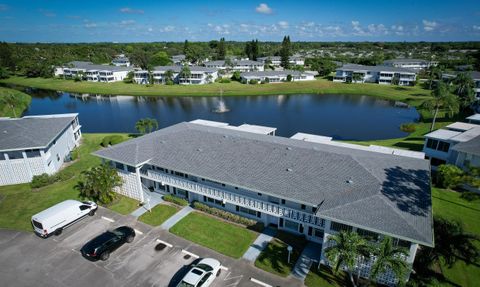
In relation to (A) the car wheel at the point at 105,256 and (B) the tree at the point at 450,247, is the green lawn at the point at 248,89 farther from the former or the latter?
(B) the tree at the point at 450,247

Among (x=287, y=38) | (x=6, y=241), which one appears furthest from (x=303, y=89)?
(x=6, y=241)

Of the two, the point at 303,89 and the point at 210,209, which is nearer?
the point at 210,209

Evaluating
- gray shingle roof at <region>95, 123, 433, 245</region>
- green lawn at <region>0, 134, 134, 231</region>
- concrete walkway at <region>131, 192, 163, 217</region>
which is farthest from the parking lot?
gray shingle roof at <region>95, 123, 433, 245</region>

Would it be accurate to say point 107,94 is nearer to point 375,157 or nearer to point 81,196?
point 81,196

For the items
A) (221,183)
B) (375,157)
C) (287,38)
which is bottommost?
(221,183)

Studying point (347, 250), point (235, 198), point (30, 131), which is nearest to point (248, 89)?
point (30, 131)

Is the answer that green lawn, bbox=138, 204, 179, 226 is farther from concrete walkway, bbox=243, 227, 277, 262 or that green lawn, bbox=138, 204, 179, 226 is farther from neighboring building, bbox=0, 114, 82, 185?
neighboring building, bbox=0, 114, 82, 185

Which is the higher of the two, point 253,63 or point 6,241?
point 253,63
